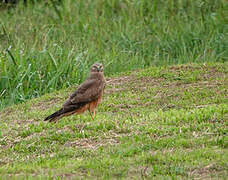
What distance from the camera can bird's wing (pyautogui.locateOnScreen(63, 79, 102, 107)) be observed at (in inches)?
336

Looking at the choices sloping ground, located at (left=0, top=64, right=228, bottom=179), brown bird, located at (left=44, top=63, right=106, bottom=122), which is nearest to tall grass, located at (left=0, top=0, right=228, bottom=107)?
sloping ground, located at (left=0, top=64, right=228, bottom=179)

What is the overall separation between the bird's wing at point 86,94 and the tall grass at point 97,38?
10.5 ft

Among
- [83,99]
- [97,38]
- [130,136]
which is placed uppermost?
[83,99]

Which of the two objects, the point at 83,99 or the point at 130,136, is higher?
the point at 83,99

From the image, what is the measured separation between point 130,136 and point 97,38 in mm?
7916

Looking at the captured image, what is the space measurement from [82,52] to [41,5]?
486 centimetres

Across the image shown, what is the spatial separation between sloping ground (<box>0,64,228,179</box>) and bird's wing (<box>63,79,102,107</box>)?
36cm

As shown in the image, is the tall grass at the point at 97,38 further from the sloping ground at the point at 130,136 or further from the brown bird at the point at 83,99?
the brown bird at the point at 83,99

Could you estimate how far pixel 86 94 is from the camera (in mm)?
8609

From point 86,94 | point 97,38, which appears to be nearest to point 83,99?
point 86,94

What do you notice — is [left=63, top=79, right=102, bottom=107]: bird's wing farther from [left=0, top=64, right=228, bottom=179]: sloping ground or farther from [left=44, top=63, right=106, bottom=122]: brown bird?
[left=0, top=64, right=228, bottom=179]: sloping ground

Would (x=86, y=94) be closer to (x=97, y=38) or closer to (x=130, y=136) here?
(x=130, y=136)

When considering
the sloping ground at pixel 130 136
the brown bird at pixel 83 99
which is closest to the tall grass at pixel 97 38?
the sloping ground at pixel 130 136

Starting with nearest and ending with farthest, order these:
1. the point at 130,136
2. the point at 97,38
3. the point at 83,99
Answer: the point at 130,136, the point at 83,99, the point at 97,38
